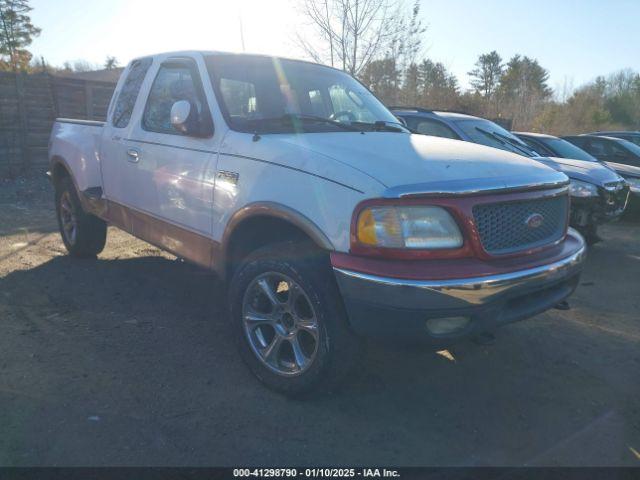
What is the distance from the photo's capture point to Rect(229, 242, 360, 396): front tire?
275cm

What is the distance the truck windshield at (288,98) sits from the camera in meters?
3.50

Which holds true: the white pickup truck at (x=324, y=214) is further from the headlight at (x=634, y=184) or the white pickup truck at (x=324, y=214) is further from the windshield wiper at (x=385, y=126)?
the headlight at (x=634, y=184)

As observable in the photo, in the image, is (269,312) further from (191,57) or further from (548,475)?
(191,57)

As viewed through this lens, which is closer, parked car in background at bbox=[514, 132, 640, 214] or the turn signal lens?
the turn signal lens

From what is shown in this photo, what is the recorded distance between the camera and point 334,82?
4340 mm

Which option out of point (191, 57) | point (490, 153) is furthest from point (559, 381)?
point (191, 57)

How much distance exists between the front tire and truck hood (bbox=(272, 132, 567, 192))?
557 mm

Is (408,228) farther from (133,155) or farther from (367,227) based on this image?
(133,155)

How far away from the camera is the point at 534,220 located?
9.49ft

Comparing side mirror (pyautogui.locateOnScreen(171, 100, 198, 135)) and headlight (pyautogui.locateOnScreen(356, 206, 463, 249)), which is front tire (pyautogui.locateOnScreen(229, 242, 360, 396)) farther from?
side mirror (pyautogui.locateOnScreen(171, 100, 198, 135))

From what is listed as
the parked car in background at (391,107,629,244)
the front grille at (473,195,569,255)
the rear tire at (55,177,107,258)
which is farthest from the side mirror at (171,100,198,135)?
the parked car in background at (391,107,629,244)

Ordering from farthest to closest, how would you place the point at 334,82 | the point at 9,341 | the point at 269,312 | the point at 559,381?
the point at 334,82, the point at 9,341, the point at 559,381, the point at 269,312

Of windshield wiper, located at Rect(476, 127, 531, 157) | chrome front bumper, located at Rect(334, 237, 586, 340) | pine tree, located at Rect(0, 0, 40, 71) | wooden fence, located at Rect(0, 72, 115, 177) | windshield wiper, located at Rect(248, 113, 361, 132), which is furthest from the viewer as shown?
pine tree, located at Rect(0, 0, 40, 71)

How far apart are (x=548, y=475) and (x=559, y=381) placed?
3.51 feet
